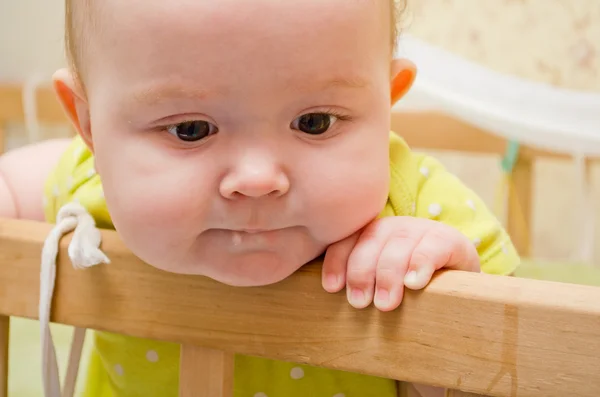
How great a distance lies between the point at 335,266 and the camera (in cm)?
51

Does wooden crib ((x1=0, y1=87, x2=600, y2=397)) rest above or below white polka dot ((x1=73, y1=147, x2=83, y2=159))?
below

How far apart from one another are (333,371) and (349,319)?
0.19 m

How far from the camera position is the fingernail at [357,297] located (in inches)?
19.4

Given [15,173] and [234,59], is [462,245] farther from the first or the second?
[15,173]

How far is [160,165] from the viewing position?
49cm

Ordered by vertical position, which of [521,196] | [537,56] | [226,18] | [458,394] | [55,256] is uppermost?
[537,56]

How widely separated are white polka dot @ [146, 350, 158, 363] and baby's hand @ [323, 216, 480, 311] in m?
0.25

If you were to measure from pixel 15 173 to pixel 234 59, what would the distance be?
453mm

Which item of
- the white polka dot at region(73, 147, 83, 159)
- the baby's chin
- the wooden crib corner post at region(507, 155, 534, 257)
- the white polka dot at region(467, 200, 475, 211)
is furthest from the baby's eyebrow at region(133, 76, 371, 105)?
the wooden crib corner post at region(507, 155, 534, 257)

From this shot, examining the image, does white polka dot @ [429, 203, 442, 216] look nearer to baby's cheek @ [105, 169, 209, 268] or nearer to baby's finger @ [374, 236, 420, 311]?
baby's finger @ [374, 236, 420, 311]

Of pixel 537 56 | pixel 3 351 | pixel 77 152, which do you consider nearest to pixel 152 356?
pixel 3 351

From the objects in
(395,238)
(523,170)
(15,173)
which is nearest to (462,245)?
(395,238)

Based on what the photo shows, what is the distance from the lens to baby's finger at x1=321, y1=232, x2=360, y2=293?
1.65 feet

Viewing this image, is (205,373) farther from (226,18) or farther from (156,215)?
(226,18)
